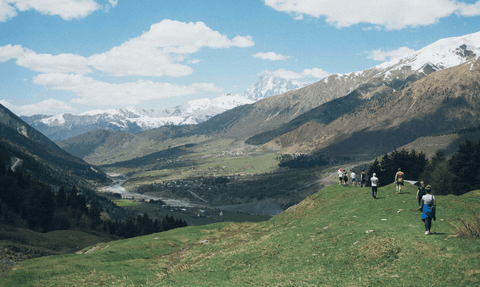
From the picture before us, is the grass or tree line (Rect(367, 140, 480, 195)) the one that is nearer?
the grass

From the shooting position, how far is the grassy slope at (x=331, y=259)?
18.2 m

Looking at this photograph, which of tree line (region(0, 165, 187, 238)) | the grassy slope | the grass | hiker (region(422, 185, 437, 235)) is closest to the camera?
the grassy slope

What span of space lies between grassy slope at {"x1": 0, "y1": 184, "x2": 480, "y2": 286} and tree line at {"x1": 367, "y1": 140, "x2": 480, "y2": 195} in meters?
57.2

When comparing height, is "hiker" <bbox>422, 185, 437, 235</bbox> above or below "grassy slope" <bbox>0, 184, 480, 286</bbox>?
above

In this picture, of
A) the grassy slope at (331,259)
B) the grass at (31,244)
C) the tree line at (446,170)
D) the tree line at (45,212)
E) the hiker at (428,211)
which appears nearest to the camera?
the grassy slope at (331,259)

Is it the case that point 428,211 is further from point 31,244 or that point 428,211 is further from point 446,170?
point 446,170

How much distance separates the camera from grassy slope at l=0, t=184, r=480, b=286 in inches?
717

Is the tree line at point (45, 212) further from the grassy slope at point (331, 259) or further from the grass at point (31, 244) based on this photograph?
the grassy slope at point (331, 259)

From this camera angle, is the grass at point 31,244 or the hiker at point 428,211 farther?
the grass at point 31,244

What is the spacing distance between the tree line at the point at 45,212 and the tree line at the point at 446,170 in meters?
85.2

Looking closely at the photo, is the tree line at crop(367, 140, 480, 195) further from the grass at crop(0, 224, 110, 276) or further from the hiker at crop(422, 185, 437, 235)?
the grass at crop(0, 224, 110, 276)

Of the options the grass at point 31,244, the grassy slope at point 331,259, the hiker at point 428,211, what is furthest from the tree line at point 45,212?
the hiker at point 428,211

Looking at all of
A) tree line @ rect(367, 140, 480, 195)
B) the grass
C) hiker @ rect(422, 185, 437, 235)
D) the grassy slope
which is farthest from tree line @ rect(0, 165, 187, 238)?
hiker @ rect(422, 185, 437, 235)

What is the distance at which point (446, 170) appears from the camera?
85.2 metres
